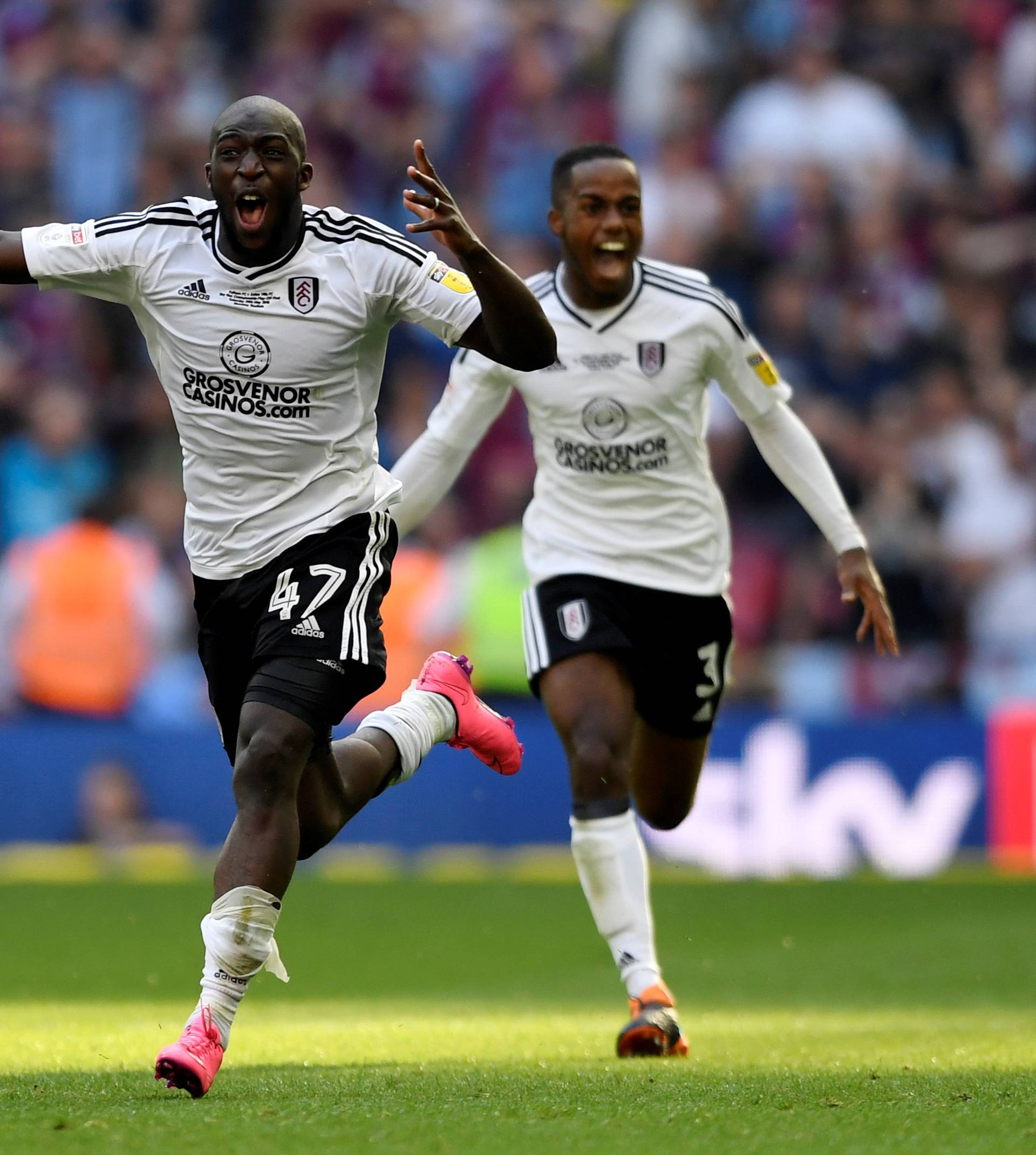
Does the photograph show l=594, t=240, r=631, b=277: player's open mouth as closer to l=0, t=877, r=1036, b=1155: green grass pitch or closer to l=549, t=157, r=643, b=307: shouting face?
l=549, t=157, r=643, b=307: shouting face

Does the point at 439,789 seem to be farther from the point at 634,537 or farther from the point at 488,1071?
the point at 488,1071

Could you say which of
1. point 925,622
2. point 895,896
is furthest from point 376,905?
point 925,622

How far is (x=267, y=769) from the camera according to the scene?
18.3ft

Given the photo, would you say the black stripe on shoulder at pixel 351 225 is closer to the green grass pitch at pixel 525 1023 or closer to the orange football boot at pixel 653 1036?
the green grass pitch at pixel 525 1023

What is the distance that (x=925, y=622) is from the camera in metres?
14.6

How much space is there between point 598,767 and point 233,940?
1.95 meters

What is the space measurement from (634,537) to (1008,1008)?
91.4 inches

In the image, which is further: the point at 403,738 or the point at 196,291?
the point at 403,738

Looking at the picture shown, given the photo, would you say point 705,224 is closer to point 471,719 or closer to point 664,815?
point 664,815

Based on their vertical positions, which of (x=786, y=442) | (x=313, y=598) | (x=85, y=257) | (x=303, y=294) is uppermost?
(x=85, y=257)

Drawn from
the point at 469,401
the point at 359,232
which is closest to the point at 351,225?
the point at 359,232

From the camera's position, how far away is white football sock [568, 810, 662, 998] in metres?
7.18

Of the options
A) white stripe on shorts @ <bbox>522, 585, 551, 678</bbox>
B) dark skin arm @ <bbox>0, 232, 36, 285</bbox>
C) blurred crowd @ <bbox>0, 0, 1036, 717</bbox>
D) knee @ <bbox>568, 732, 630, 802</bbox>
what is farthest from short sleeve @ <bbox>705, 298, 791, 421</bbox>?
blurred crowd @ <bbox>0, 0, 1036, 717</bbox>

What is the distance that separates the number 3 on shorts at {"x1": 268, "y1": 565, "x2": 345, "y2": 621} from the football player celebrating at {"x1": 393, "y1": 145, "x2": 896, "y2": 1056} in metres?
1.64
